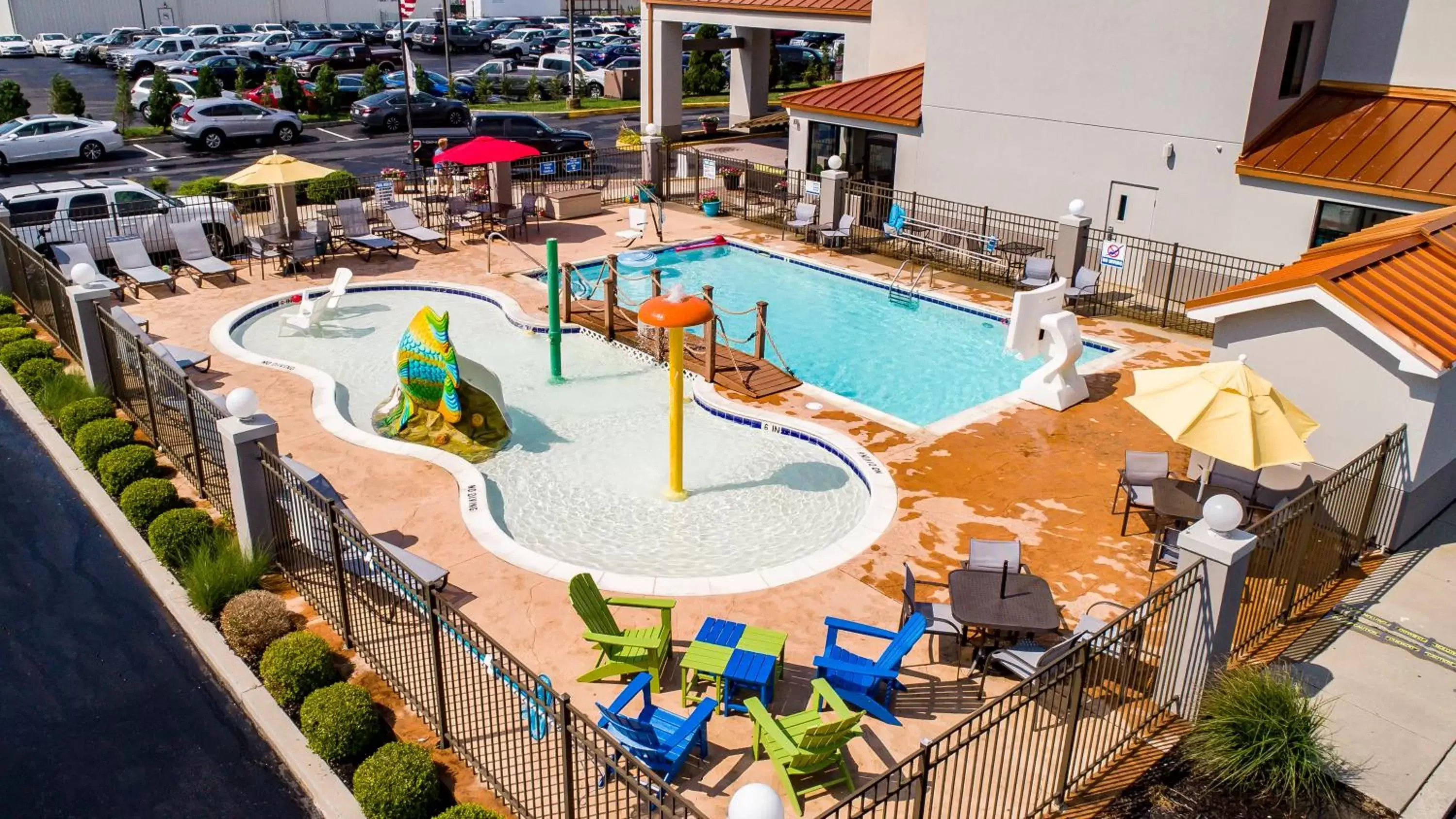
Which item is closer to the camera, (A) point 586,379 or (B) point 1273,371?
(B) point 1273,371

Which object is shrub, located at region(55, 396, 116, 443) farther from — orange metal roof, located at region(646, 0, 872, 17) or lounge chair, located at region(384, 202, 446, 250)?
orange metal roof, located at region(646, 0, 872, 17)

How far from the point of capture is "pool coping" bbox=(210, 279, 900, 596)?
11.8 m

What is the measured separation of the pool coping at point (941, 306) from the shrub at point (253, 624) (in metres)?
8.88

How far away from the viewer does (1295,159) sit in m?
20.0

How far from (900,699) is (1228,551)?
3.15 metres

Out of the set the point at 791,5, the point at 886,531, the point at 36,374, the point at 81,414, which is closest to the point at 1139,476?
the point at 886,531

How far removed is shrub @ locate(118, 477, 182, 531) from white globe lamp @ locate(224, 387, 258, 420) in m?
2.15

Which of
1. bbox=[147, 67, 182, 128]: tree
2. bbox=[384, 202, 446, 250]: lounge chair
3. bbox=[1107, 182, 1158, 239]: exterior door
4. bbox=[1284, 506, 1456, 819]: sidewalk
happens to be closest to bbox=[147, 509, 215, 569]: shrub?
bbox=[1284, 506, 1456, 819]: sidewalk

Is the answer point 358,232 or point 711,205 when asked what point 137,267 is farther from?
point 711,205

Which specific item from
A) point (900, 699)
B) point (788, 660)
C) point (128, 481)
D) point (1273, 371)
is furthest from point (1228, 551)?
point (128, 481)

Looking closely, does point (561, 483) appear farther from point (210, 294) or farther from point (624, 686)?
point (210, 294)

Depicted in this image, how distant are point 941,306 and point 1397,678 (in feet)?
42.2

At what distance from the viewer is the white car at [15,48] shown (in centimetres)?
6219

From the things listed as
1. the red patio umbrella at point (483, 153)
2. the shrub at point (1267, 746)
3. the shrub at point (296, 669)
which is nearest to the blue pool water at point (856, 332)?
the red patio umbrella at point (483, 153)
